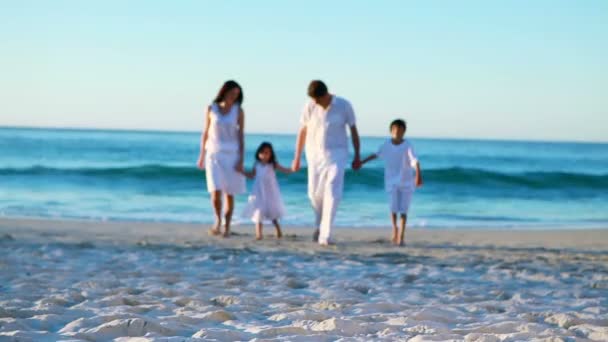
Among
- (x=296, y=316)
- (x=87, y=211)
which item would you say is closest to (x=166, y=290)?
(x=296, y=316)

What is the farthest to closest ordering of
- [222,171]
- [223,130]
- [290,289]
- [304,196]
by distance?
[304,196] < [222,171] < [223,130] < [290,289]

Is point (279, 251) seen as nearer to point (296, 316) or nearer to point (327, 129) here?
point (327, 129)

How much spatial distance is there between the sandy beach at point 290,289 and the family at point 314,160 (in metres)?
0.37

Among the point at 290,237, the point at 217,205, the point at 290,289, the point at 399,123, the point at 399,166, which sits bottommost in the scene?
the point at 290,237

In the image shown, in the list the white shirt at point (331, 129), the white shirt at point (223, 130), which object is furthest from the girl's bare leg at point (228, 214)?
the white shirt at point (331, 129)

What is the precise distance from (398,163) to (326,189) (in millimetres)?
835

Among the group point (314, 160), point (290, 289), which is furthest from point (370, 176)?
point (290, 289)

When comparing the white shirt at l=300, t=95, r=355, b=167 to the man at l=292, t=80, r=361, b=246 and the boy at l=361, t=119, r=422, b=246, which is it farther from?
the boy at l=361, t=119, r=422, b=246

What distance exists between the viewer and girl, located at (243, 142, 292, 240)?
855 cm

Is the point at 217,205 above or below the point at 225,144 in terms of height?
below

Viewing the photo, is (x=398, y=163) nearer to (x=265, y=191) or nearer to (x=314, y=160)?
(x=314, y=160)

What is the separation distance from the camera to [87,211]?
41.7 ft

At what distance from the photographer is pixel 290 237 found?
337 inches

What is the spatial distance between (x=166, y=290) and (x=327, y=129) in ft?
10.8
